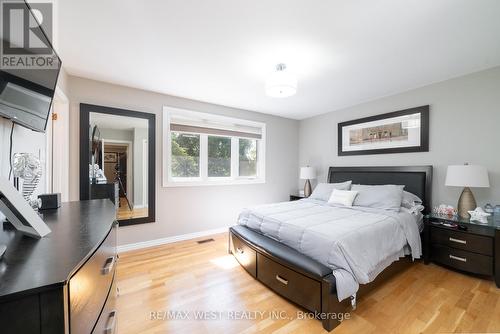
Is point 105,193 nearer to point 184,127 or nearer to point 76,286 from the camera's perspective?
point 184,127

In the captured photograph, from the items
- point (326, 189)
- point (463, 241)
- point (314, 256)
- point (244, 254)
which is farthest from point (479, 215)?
point (244, 254)

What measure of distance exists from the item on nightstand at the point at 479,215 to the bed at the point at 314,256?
0.55 meters

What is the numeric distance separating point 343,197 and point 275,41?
7.49 ft

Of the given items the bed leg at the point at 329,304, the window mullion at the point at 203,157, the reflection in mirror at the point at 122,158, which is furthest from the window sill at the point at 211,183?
the bed leg at the point at 329,304

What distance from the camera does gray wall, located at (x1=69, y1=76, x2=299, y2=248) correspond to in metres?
2.72

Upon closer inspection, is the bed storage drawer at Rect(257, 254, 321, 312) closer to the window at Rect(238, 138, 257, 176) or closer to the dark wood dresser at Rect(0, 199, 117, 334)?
the dark wood dresser at Rect(0, 199, 117, 334)

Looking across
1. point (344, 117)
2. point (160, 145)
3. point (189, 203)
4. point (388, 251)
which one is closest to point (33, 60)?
point (160, 145)

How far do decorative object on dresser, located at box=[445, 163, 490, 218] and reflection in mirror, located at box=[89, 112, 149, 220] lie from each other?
4.06m

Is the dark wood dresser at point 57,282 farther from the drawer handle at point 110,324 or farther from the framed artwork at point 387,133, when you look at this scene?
the framed artwork at point 387,133

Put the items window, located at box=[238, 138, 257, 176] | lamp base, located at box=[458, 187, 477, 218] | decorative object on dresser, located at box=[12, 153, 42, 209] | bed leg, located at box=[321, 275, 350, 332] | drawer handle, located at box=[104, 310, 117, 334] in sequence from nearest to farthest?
1. drawer handle, located at box=[104, 310, 117, 334]
2. decorative object on dresser, located at box=[12, 153, 42, 209]
3. bed leg, located at box=[321, 275, 350, 332]
4. lamp base, located at box=[458, 187, 477, 218]
5. window, located at box=[238, 138, 257, 176]

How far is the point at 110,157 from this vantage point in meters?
2.90

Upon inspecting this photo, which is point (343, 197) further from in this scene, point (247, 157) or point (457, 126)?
point (247, 157)

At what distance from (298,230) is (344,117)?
2.89 meters

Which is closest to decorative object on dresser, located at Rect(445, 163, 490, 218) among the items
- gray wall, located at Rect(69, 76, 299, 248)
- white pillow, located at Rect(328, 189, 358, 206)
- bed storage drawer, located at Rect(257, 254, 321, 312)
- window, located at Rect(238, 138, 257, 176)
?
white pillow, located at Rect(328, 189, 358, 206)
